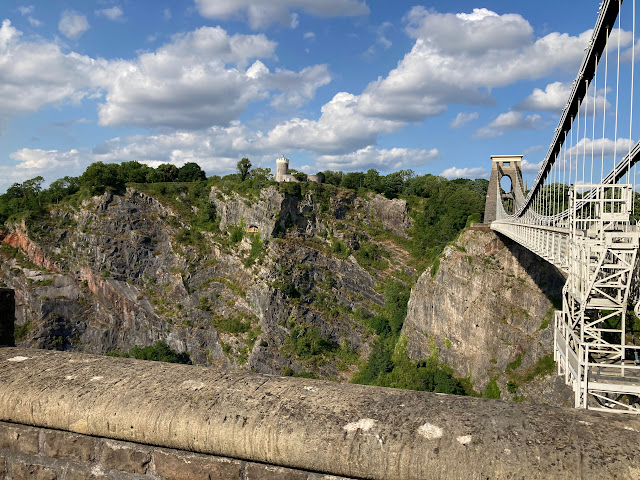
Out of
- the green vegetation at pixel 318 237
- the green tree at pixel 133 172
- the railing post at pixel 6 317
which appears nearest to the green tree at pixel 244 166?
the green vegetation at pixel 318 237

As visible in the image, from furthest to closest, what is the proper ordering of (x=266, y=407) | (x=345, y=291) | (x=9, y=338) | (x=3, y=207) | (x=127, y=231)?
(x=3, y=207) → (x=127, y=231) → (x=345, y=291) → (x=9, y=338) → (x=266, y=407)

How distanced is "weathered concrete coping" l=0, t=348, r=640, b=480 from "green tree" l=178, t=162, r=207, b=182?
241 feet

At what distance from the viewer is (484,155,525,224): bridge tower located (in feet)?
135

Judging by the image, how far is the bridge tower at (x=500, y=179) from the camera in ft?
135

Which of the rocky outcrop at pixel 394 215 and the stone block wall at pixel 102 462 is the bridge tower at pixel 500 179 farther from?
the stone block wall at pixel 102 462

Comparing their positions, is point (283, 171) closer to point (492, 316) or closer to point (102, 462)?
point (492, 316)

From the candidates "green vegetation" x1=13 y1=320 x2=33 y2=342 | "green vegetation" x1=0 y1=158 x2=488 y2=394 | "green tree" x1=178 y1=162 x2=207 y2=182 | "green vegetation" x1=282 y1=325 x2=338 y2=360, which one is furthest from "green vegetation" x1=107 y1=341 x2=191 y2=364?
"green tree" x1=178 y1=162 x2=207 y2=182

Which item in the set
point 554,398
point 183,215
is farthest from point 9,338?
point 183,215

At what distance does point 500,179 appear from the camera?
4325cm

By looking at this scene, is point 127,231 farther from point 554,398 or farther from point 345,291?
point 554,398

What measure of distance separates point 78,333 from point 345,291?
104 feet

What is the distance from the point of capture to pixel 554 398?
27.2 meters

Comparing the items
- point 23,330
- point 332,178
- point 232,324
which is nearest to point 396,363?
point 232,324

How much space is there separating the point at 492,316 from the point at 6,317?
3548 cm
